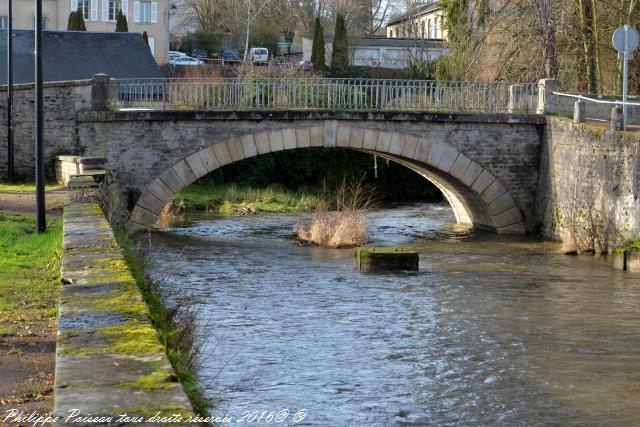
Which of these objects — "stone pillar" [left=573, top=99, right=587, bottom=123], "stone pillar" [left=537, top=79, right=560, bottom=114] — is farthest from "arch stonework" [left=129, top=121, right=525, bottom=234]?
"stone pillar" [left=573, top=99, right=587, bottom=123]

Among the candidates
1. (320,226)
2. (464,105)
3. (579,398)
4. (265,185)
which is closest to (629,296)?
(579,398)

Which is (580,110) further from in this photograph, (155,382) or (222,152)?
(155,382)

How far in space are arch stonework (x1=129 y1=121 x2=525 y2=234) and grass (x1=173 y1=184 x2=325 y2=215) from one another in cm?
479

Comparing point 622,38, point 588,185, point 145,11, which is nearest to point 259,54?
point 145,11

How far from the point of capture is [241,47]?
196 feet

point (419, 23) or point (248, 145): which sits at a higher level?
point (419, 23)

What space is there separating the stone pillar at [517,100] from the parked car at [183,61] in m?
32.1

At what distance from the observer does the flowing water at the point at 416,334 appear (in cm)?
970

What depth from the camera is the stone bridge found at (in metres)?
21.9

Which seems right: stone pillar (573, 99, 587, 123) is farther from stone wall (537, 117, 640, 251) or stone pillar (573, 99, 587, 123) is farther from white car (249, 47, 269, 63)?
white car (249, 47, 269, 63)

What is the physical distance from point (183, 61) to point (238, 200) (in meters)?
28.0

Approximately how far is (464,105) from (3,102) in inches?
375

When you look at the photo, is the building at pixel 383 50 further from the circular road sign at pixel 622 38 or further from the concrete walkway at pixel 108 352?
the concrete walkway at pixel 108 352

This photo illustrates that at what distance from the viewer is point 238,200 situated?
2955cm
